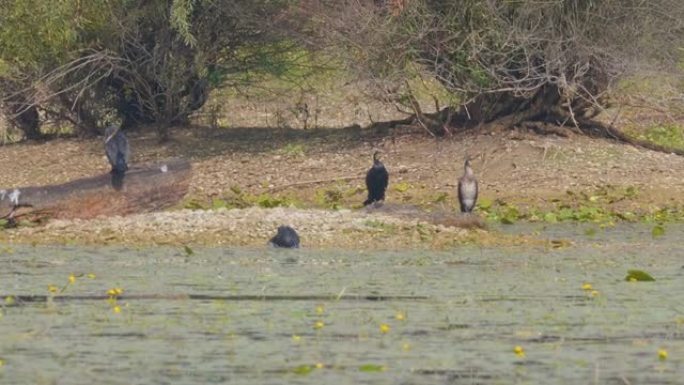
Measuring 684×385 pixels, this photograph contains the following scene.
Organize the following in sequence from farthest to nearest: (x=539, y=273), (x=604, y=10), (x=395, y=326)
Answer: (x=604, y=10) → (x=539, y=273) → (x=395, y=326)

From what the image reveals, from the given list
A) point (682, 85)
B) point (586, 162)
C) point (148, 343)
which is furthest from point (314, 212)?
point (682, 85)

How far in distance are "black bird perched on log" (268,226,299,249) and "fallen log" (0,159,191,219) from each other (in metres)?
2.54

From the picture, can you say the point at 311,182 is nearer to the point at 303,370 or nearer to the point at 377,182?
the point at 377,182

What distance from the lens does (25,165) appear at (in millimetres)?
24188

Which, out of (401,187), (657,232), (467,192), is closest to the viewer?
(657,232)

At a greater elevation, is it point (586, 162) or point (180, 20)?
point (180, 20)

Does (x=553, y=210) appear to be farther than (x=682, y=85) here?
No

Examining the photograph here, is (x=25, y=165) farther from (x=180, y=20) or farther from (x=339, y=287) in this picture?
(x=339, y=287)

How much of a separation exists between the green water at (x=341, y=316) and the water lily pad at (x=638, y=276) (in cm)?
6

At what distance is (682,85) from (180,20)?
24.5 feet

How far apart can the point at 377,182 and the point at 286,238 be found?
413 centimetres

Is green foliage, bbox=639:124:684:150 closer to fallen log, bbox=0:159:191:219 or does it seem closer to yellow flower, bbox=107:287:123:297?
fallen log, bbox=0:159:191:219

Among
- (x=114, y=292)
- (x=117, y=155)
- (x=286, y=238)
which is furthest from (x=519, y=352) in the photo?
(x=117, y=155)

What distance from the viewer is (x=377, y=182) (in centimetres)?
1973
